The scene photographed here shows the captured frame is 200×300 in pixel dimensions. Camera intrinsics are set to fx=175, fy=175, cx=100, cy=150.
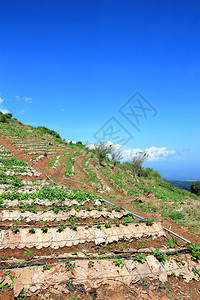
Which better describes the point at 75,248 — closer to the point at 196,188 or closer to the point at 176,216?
the point at 176,216

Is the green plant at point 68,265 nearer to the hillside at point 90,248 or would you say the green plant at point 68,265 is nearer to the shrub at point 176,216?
the hillside at point 90,248

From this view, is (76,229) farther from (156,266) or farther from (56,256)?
(156,266)

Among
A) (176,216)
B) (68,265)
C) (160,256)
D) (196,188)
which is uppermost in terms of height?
(196,188)

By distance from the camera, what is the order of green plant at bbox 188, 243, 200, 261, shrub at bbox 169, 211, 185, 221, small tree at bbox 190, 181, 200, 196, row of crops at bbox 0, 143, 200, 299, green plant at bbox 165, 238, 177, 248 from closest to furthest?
row of crops at bbox 0, 143, 200, 299
green plant at bbox 188, 243, 200, 261
green plant at bbox 165, 238, 177, 248
shrub at bbox 169, 211, 185, 221
small tree at bbox 190, 181, 200, 196

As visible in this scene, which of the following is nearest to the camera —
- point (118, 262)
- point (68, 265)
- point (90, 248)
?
point (68, 265)

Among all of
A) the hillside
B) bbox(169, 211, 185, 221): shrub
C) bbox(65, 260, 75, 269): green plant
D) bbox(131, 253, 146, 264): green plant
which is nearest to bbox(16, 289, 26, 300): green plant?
the hillside

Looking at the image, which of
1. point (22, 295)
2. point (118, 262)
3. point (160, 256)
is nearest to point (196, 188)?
point (160, 256)

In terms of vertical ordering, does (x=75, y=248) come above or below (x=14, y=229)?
below

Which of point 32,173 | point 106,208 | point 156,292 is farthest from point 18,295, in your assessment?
point 32,173

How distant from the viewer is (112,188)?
16.4 meters

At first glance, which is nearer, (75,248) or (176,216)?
(75,248)

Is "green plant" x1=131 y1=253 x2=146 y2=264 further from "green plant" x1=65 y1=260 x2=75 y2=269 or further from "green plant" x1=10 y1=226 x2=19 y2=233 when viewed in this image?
"green plant" x1=10 y1=226 x2=19 y2=233

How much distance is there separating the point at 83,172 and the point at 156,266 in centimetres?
1359

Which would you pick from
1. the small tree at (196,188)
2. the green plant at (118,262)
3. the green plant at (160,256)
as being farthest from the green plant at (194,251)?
the small tree at (196,188)
